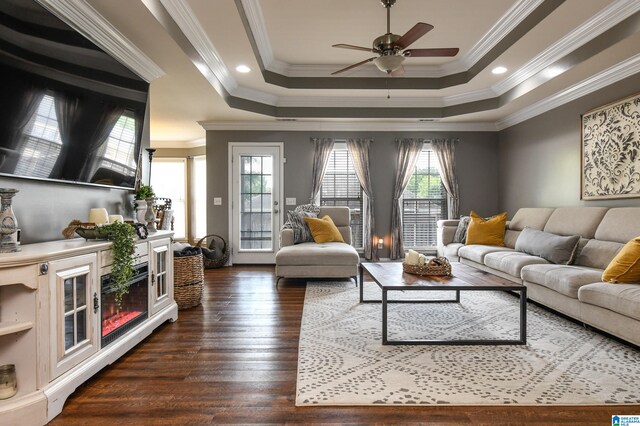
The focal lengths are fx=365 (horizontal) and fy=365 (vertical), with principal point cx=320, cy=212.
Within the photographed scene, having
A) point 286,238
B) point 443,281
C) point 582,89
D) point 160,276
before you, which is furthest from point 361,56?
point 160,276

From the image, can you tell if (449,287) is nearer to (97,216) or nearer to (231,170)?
(97,216)

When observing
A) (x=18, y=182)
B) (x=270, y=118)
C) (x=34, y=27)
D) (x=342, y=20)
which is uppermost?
(x=342, y=20)

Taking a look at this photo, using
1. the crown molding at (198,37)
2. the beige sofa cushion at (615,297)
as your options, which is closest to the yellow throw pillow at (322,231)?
the crown molding at (198,37)

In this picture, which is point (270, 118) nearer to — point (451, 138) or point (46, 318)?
point (451, 138)

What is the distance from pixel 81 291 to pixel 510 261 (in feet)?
12.6

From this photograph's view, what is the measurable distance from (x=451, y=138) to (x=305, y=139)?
2590 millimetres

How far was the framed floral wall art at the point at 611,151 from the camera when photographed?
368 centimetres

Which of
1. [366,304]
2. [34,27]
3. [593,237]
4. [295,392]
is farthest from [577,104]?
[34,27]

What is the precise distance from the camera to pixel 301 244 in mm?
5051

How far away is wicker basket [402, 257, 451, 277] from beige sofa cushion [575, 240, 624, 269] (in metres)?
A: 1.55

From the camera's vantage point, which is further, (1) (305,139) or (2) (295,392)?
(1) (305,139)

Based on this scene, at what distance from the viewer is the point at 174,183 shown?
8.37 m

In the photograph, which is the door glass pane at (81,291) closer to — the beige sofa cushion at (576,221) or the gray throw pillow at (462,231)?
the beige sofa cushion at (576,221)

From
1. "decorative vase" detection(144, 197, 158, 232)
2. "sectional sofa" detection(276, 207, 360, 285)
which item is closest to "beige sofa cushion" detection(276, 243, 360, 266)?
"sectional sofa" detection(276, 207, 360, 285)
